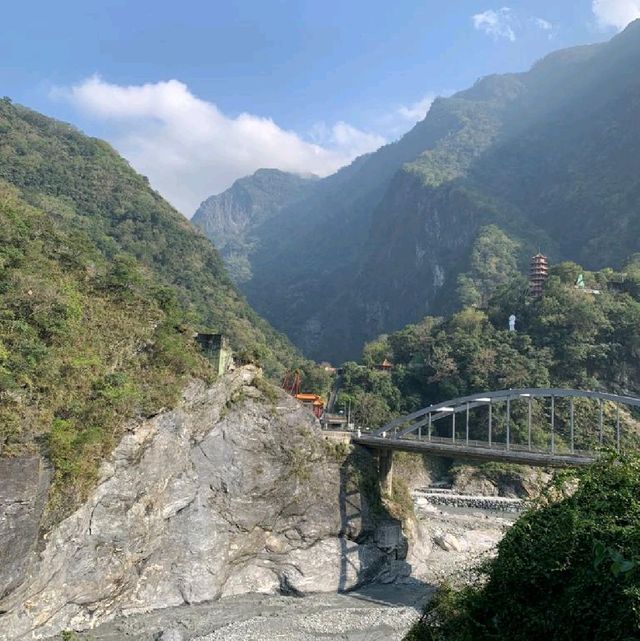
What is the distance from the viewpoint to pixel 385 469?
101ft

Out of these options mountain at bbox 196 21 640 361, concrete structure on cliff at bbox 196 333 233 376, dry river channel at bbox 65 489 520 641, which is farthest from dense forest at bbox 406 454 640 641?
mountain at bbox 196 21 640 361

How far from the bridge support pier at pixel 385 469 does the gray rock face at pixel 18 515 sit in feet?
62.2

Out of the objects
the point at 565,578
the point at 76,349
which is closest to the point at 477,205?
the point at 76,349

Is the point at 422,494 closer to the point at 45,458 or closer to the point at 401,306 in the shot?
the point at 45,458

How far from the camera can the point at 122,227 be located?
5981 cm

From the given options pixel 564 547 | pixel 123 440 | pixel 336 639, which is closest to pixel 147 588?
pixel 123 440

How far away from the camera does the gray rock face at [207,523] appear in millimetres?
18172

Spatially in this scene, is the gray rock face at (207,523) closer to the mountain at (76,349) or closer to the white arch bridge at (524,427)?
the mountain at (76,349)

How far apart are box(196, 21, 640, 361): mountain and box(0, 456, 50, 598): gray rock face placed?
266ft

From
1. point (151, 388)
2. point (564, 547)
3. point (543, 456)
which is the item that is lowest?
point (543, 456)

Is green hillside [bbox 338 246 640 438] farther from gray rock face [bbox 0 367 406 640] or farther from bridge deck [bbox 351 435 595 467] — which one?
gray rock face [bbox 0 367 406 640]

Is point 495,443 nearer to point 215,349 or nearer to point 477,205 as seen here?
point 215,349

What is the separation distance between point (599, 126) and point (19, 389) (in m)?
121

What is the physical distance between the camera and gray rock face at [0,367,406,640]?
715 inches
